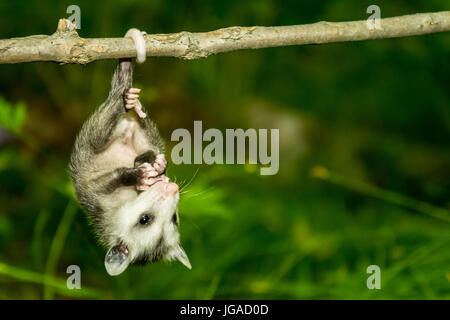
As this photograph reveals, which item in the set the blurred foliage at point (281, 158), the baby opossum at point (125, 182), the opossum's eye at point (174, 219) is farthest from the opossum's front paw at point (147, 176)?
the blurred foliage at point (281, 158)

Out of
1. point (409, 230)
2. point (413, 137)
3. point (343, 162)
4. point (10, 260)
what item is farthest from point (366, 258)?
point (10, 260)

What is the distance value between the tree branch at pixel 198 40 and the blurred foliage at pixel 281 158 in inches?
52.1

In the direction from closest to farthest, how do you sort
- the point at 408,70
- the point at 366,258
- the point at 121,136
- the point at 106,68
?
the point at 121,136
the point at 366,258
the point at 106,68
the point at 408,70

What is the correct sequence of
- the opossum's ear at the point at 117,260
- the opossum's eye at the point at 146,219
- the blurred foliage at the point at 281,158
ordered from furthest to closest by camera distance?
the blurred foliage at the point at 281,158 → the opossum's eye at the point at 146,219 → the opossum's ear at the point at 117,260

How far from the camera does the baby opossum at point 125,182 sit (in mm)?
3119

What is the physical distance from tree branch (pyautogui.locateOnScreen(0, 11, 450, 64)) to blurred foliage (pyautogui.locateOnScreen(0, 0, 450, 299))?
132 centimetres

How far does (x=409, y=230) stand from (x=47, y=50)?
3.88 m

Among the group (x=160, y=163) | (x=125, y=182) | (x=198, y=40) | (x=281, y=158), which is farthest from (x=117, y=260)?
(x=281, y=158)

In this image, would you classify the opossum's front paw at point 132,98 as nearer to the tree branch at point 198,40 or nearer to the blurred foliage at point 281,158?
the tree branch at point 198,40

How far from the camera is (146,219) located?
3.26m

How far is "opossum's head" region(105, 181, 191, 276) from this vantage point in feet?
10.3

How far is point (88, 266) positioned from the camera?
5.03 metres

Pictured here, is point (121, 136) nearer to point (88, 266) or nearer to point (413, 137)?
point (88, 266)

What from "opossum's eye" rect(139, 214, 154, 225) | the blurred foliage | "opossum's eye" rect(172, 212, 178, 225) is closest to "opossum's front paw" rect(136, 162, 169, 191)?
"opossum's eye" rect(139, 214, 154, 225)
